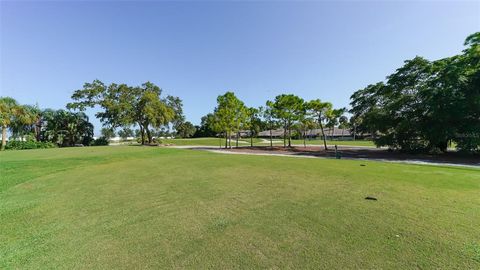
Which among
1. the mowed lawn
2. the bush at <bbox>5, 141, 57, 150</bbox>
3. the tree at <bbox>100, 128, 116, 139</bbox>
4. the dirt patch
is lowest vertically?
the dirt patch

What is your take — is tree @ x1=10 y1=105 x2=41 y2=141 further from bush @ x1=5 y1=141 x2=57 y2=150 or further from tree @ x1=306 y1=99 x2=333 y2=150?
tree @ x1=306 y1=99 x2=333 y2=150

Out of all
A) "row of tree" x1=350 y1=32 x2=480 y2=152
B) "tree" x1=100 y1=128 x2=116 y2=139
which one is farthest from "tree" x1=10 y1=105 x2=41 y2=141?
"row of tree" x1=350 y1=32 x2=480 y2=152

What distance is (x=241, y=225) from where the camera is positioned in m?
3.84

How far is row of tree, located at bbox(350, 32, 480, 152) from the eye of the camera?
49.6ft

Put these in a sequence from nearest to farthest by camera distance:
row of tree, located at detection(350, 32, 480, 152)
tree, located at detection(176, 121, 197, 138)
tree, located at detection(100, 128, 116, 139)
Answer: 1. row of tree, located at detection(350, 32, 480, 152)
2. tree, located at detection(100, 128, 116, 139)
3. tree, located at detection(176, 121, 197, 138)

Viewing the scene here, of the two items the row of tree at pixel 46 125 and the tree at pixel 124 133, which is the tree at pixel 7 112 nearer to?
the row of tree at pixel 46 125

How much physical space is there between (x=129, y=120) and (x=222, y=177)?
29.6m

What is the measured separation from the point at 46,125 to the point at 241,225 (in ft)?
143

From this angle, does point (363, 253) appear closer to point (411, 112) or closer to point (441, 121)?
point (441, 121)

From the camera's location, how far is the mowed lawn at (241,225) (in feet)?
8.97

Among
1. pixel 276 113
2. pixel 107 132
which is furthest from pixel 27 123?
pixel 276 113

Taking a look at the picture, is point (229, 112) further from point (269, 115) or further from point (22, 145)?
point (22, 145)

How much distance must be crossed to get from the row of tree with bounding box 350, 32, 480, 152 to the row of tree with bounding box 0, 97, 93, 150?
4369 centimetres

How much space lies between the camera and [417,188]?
6383 millimetres
